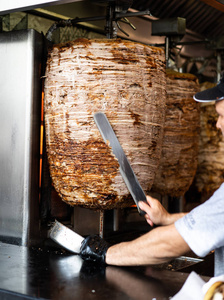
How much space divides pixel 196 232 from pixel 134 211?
1817mm

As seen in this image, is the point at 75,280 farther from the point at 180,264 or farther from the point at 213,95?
the point at 180,264

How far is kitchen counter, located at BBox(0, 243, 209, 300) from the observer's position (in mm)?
1670

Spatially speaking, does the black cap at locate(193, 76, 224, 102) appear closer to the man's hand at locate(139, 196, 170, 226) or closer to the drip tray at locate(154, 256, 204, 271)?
the man's hand at locate(139, 196, 170, 226)

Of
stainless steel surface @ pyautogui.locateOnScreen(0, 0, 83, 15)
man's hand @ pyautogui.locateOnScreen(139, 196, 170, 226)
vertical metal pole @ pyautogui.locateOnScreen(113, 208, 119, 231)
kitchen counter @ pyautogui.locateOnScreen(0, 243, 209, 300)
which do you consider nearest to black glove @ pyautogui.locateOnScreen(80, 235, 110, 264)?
kitchen counter @ pyautogui.locateOnScreen(0, 243, 209, 300)

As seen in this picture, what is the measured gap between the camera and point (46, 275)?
6.24 ft

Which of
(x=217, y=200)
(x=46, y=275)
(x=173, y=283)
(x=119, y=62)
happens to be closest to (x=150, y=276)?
(x=173, y=283)

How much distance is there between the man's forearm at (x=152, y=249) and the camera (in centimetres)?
168

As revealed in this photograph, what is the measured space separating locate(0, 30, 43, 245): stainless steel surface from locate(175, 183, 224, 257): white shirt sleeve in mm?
1170

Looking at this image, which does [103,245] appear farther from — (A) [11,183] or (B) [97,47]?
(B) [97,47]

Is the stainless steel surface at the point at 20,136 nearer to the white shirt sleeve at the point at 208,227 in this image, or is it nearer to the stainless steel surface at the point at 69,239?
the stainless steel surface at the point at 69,239

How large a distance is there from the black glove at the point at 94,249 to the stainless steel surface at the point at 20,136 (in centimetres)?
48

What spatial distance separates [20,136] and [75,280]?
3.26 feet

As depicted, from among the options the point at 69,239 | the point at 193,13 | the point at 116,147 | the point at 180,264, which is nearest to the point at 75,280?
the point at 69,239

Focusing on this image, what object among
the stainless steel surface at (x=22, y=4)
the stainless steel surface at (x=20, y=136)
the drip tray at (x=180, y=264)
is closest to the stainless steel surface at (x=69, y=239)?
the stainless steel surface at (x=20, y=136)
